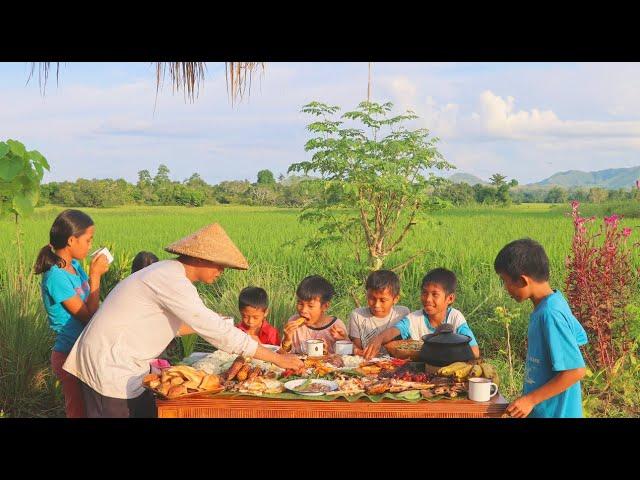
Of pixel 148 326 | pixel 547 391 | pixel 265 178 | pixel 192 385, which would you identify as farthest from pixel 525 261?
pixel 265 178

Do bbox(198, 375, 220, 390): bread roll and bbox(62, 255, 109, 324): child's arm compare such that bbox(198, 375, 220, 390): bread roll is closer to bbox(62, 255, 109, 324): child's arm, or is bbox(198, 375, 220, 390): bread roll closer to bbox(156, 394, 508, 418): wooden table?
bbox(156, 394, 508, 418): wooden table

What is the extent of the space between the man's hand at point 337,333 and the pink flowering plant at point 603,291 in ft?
6.91

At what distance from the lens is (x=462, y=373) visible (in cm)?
311

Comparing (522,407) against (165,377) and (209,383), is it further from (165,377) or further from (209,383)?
(165,377)

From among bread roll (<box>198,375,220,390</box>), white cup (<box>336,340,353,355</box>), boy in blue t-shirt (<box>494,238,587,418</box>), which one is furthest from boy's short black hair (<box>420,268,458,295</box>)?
bread roll (<box>198,375,220,390</box>)

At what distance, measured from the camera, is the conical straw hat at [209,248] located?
10.6 feet

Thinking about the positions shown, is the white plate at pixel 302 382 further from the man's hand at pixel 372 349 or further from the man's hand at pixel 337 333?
the man's hand at pixel 337 333

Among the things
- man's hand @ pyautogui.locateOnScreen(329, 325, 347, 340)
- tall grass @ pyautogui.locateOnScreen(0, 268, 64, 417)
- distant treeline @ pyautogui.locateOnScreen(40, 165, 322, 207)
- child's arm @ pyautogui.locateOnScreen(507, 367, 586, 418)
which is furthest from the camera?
distant treeline @ pyautogui.locateOnScreen(40, 165, 322, 207)

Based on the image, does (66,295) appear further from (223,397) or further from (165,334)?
(223,397)

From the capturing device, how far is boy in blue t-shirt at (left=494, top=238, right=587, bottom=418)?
2717 mm

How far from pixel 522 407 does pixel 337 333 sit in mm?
1625

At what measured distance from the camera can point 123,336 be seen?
325cm

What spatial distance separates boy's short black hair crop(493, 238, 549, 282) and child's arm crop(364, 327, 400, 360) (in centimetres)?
106
